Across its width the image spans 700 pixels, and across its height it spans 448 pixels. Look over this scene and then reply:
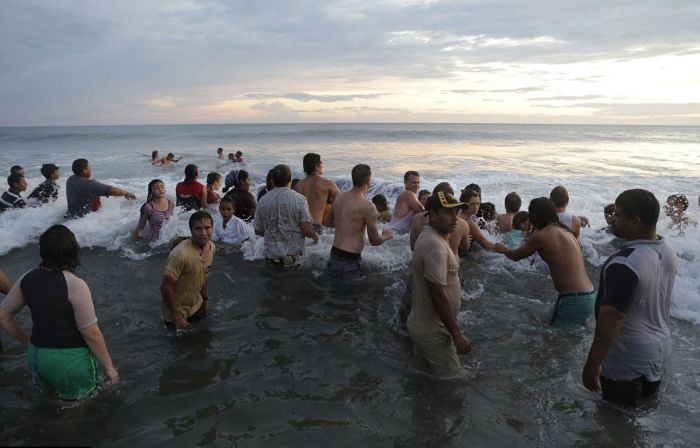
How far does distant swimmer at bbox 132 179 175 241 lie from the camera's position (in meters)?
7.19

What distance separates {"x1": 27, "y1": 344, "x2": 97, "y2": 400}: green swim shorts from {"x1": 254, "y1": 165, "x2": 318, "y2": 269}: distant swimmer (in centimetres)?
304

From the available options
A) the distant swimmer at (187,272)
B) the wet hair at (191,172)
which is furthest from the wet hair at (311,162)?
the wet hair at (191,172)

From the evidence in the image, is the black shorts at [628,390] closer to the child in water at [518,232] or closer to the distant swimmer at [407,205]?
the child in water at [518,232]

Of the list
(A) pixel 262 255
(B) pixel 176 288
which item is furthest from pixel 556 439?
(A) pixel 262 255

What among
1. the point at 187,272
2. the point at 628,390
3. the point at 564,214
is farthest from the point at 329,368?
the point at 564,214

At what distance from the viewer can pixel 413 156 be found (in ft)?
100

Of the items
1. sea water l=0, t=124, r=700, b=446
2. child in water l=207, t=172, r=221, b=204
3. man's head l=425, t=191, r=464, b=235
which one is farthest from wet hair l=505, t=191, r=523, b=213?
child in water l=207, t=172, r=221, b=204

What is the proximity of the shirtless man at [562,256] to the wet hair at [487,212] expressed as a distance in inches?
164

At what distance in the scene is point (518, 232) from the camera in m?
7.07

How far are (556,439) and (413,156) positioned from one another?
91.9 feet

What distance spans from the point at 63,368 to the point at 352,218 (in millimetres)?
3369

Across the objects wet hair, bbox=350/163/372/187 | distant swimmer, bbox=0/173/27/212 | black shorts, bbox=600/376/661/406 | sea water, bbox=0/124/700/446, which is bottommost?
sea water, bbox=0/124/700/446

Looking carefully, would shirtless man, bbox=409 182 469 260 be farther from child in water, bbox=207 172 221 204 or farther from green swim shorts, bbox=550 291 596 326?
child in water, bbox=207 172 221 204

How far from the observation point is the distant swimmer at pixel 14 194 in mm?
8867
